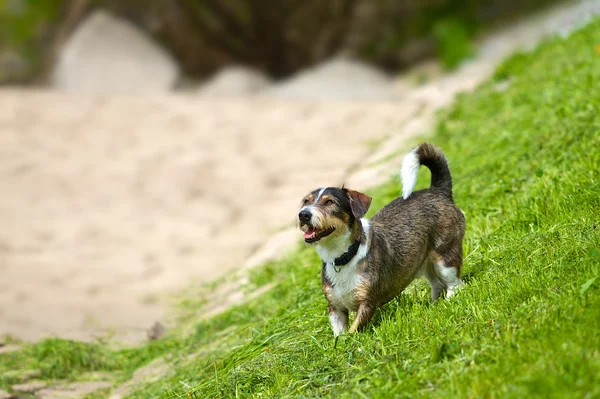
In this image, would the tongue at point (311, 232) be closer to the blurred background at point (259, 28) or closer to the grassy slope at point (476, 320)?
the grassy slope at point (476, 320)

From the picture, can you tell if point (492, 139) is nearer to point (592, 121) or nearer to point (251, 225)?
point (592, 121)

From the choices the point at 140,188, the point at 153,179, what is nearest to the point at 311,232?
the point at 140,188

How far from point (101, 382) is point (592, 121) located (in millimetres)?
4395

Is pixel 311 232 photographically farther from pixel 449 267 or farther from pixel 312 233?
pixel 449 267

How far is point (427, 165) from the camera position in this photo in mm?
4773

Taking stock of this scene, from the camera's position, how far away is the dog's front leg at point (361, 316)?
4.14m

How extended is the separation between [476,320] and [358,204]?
34.4 inches

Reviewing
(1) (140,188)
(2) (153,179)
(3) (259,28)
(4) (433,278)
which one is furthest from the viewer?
(3) (259,28)

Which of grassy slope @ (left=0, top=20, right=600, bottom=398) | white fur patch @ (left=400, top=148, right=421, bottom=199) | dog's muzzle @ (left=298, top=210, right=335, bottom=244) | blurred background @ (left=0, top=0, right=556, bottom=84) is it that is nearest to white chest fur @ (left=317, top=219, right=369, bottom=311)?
dog's muzzle @ (left=298, top=210, right=335, bottom=244)

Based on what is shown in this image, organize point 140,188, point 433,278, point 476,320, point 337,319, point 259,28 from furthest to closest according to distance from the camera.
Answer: point 259,28 → point 140,188 → point 433,278 → point 337,319 → point 476,320

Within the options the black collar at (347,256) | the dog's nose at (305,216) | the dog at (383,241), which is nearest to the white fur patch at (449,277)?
the dog at (383,241)

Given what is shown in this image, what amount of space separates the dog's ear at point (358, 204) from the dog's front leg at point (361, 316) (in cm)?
48

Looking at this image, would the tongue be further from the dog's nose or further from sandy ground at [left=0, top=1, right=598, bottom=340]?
sandy ground at [left=0, top=1, right=598, bottom=340]

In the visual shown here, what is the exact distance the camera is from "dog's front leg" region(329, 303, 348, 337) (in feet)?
14.1
